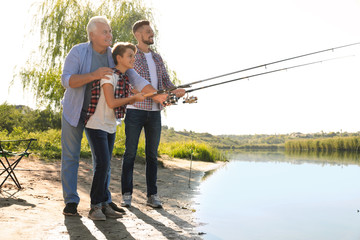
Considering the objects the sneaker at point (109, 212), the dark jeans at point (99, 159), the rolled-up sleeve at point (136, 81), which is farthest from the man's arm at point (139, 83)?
the sneaker at point (109, 212)

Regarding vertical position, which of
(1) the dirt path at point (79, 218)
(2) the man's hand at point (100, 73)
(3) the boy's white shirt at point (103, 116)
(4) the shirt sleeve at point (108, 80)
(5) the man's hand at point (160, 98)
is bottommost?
(1) the dirt path at point (79, 218)

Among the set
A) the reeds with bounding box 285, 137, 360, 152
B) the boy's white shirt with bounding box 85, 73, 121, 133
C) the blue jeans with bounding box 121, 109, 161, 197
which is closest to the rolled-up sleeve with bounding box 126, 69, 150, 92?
the boy's white shirt with bounding box 85, 73, 121, 133

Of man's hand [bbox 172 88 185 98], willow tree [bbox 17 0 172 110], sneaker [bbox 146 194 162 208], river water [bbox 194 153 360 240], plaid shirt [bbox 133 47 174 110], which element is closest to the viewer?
river water [bbox 194 153 360 240]

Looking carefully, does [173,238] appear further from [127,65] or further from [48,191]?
[48,191]

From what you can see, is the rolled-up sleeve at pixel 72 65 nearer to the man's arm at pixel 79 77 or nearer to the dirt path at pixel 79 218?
the man's arm at pixel 79 77

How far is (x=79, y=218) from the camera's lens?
3057mm

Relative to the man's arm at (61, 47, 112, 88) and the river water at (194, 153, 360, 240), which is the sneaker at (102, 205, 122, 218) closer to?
the river water at (194, 153, 360, 240)

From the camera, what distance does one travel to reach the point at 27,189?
4387 millimetres

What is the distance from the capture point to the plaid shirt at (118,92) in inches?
117

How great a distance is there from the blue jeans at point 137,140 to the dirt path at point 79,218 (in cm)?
29

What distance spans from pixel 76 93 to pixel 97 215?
3.39 feet

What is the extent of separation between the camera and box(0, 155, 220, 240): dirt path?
262 cm

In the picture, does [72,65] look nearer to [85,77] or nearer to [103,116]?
[85,77]

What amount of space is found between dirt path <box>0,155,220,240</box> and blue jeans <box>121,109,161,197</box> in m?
0.29
